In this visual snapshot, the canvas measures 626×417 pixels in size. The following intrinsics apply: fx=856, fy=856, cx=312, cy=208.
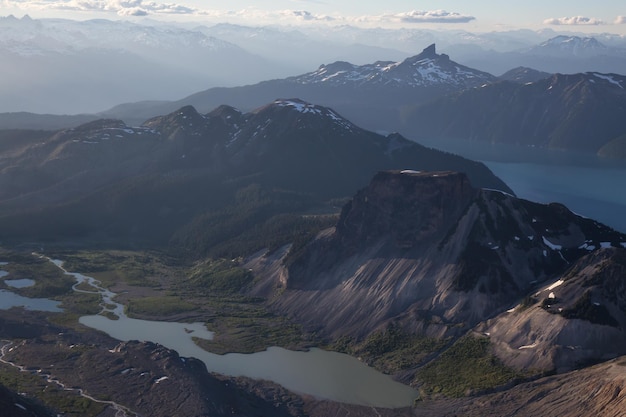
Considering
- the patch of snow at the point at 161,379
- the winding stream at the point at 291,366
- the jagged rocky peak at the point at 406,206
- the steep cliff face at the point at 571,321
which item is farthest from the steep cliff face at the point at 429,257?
the patch of snow at the point at 161,379

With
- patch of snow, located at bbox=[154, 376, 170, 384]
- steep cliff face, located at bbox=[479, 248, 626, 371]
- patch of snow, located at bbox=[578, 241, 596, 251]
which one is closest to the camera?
patch of snow, located at bbox=[154, 376, 170, 384]

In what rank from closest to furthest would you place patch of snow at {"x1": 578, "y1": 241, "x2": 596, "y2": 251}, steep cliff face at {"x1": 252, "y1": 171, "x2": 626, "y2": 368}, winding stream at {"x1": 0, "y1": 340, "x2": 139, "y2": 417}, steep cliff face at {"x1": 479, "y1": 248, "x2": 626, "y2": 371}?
winding stream at {"x1": 0, "y1": 340, "x2": 139, "y2": 417} → steep cliff face at {"x1": 479, "y1": 248, "x2": 626, "y2": 371} → steep cliff face at {"x1": 252, "y1": 171, "x2": 626, "y2": 368} → patch of snow at {"x1": 578, "y1": 241, "x2": 596, "y2": 251}

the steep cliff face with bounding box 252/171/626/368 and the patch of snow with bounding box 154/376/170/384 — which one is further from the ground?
the steep cliff face with bounding box 252/171/626/368

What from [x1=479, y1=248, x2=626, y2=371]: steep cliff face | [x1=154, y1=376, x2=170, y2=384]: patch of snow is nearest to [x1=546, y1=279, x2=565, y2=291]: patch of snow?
[x1=479, y1=248, x2=626, y2=371]: steep cliff face

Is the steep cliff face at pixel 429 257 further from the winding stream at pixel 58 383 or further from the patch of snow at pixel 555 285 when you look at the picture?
the winding stream at pixel 58 383

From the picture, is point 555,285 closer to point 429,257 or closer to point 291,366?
point 429,257

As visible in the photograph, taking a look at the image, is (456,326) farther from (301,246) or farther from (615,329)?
(301,246)

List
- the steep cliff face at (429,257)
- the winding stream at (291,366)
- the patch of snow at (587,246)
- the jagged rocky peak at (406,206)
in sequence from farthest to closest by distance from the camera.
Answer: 1. the jagged rocky peak at (406,206)
2. the patch of snow at (587,246)
3. the steep cliff face at (429,257)
4. the winding stream at (291,366)

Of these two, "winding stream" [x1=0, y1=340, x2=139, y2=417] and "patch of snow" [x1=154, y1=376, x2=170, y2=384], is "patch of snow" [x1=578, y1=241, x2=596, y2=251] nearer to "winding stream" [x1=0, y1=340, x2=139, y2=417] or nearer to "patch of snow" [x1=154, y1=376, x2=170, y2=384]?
"patch of snow" [x1=154, y1=376, x2=170, y2=384]
